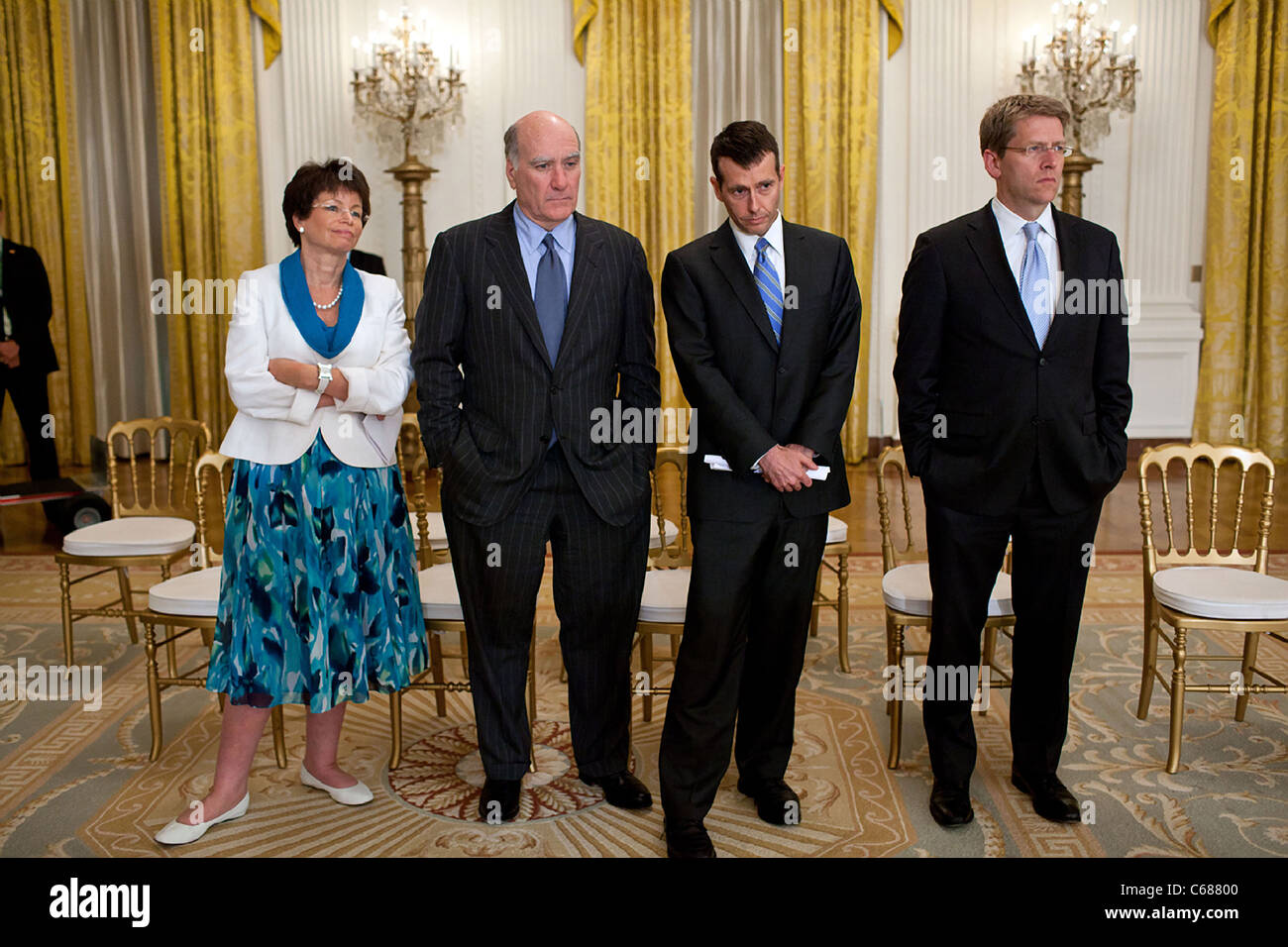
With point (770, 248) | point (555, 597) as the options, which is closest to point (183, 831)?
point (555, 597)

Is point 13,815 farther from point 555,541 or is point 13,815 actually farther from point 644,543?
point 644,543

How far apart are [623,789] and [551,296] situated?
136 centimetres

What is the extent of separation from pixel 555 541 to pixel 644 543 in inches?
9.6

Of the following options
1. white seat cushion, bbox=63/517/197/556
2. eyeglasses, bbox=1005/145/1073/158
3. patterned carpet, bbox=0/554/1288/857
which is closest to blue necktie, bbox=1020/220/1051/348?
eyeglasses, bbox=1005/145/1073/158

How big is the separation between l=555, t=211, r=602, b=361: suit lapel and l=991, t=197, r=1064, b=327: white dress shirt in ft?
3.38

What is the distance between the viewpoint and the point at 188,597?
3.15 m

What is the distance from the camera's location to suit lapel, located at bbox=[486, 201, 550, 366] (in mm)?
2746

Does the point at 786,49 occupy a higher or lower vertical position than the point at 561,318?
higher

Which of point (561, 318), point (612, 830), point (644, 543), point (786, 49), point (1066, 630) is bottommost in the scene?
point (612, 830)

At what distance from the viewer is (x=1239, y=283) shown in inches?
330

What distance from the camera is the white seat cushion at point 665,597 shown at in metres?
3.09

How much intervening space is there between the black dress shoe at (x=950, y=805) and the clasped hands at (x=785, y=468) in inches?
38.6

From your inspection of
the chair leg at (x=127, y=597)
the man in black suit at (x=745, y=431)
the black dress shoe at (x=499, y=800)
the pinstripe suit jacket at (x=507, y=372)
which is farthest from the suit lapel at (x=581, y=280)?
the chair leg at (x=127, y=597)
